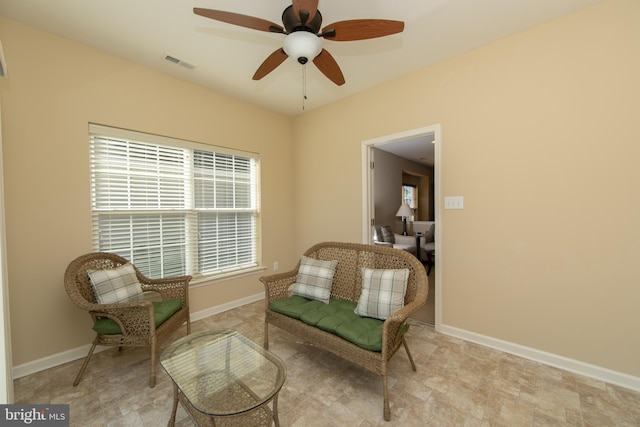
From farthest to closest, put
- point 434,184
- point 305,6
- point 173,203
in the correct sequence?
point 434,184, point 173,203, point 305,6

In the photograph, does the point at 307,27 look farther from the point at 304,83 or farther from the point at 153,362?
the point at 153,362

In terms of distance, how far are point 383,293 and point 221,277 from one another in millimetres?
2134

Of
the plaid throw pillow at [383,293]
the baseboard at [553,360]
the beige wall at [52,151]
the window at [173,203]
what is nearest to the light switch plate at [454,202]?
the plaid throw pillow at [383,293]

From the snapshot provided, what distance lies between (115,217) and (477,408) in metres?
3.38

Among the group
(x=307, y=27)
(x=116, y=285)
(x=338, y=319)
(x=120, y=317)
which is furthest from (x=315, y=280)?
(x=307, y=27)

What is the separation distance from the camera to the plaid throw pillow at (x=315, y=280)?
240cm

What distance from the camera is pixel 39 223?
83.1 inches

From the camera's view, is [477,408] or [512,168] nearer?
[477,408]

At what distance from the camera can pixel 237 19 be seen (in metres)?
1.53

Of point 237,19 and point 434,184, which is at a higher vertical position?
point 237,19

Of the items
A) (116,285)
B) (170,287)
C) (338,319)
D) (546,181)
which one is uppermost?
(546,181)

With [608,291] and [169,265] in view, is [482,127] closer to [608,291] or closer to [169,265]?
[608,291]

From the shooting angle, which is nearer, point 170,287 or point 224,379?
point 224,379

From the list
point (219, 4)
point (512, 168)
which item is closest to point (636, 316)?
point (512, 168)
